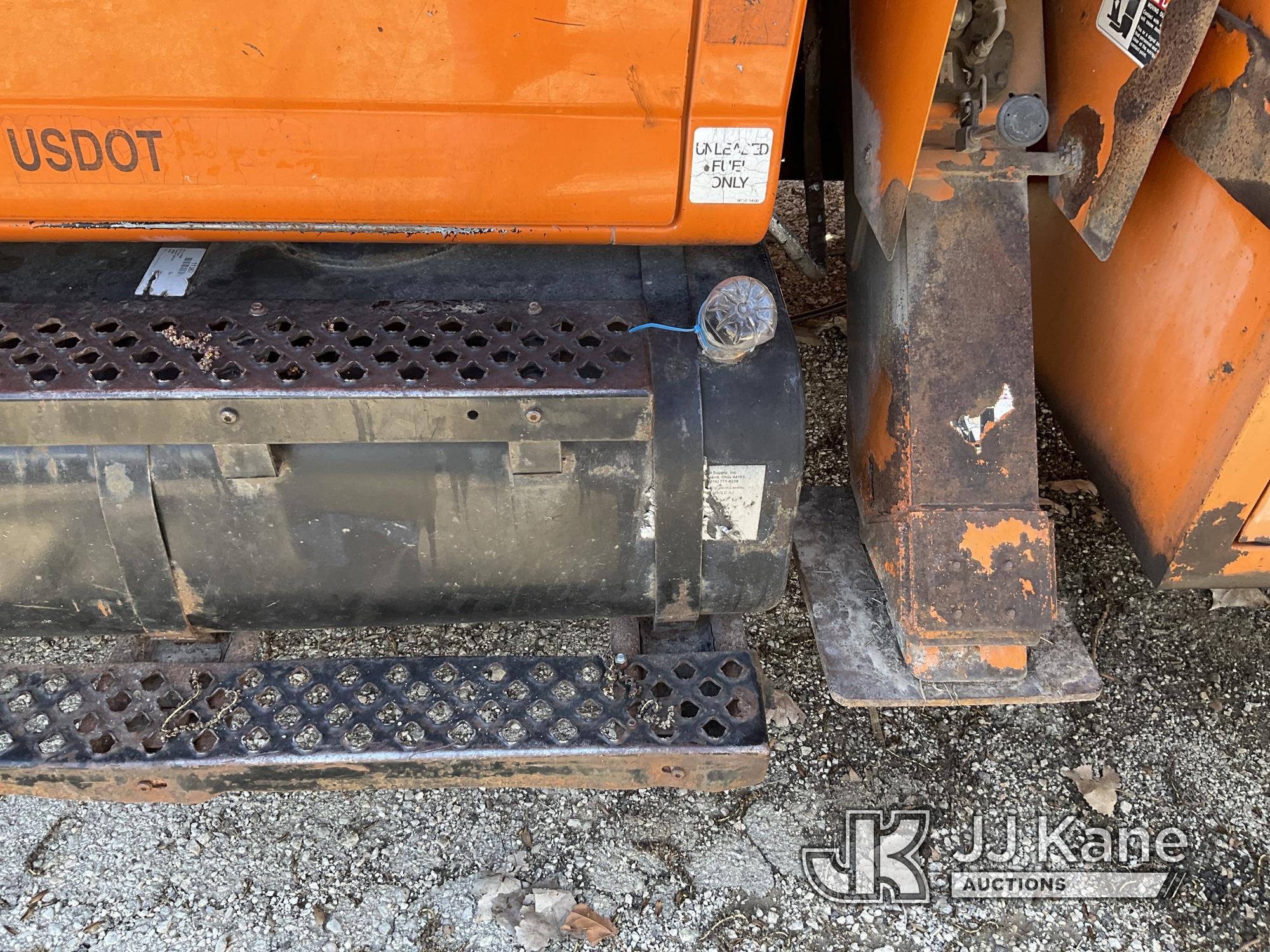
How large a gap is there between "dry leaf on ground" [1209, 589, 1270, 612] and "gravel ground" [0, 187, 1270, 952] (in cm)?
12

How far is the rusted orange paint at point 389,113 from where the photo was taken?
1.35 metres

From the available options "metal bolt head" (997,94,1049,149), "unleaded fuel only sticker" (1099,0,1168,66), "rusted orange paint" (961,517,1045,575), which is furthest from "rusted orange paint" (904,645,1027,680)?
"unleaded fuel only sticker" (1099,0,1168,66)

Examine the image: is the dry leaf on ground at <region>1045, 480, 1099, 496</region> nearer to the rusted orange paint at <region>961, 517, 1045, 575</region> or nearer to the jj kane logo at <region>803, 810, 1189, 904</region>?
the jj kane logo at <region>803, 810, 1189, 904</region>

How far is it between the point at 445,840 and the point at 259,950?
0.42 m

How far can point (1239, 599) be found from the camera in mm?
2562

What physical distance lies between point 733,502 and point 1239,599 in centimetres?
181

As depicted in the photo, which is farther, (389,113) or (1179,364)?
(1179,364)

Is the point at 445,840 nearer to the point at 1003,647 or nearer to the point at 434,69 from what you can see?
the point at 1003,647

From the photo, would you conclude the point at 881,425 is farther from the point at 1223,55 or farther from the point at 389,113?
the point at 389,113

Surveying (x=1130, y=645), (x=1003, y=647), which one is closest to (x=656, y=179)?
(x=1003, y=647)

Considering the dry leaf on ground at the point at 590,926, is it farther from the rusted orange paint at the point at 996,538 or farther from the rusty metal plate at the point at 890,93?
the rusty metal plate at the point at 890,93

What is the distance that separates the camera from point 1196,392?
1835mm

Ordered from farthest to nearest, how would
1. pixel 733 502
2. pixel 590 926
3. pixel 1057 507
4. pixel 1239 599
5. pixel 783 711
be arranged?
pixel 1057 507
pixel 1239 599
pixel 783 711
pixel 590 926
pixel 733 502

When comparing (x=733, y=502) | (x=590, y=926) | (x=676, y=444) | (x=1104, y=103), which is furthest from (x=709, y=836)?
(x=1104, y=103)
